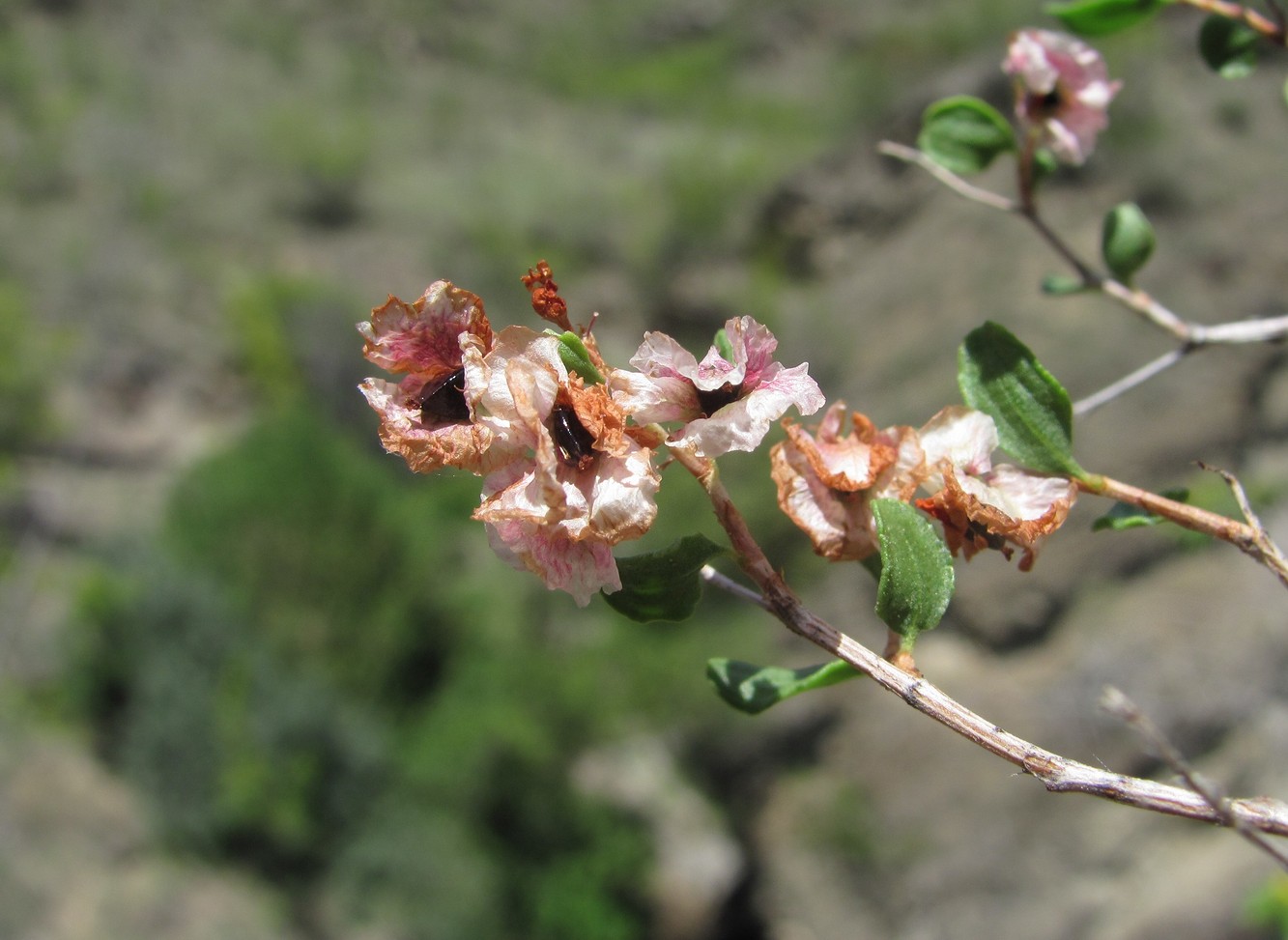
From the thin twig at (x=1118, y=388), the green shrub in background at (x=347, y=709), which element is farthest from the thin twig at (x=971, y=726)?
the green shrub in background at (x=347, y=709)

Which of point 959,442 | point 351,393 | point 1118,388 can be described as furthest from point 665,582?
point 351,393

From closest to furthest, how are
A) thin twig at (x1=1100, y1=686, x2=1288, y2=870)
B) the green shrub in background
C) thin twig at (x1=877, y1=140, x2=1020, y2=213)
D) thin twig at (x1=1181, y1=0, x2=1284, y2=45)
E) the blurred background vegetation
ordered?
A: 1. thin twig at (x1=1100, y1=686, x2=1288, y2=870)
2. thin twig at (x1=1181, y1=0, x2=1284, y2=45)
3. thin twig at (x1=877, y1=140, x2=1020, y2=213)
4. the green shrub in background
5. the blurred background vegetation

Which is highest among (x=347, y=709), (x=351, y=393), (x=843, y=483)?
(x=843, y=483)

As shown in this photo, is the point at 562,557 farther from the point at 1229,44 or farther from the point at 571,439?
the point at 1229,44

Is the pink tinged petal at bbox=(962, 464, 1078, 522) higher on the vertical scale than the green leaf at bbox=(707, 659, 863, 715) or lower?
higher

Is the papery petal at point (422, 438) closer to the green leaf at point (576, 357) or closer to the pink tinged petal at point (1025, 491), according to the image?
the green leaf at point (576, 357)

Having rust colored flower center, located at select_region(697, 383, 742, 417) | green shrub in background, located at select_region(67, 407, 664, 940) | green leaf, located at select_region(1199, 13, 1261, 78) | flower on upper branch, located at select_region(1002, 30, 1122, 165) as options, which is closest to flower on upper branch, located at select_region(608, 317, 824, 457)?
rust colored flower center, located at select_region(697, 383, 742, 417)

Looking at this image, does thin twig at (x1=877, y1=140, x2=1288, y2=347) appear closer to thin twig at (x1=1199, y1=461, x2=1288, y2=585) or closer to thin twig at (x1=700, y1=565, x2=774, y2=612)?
thin twig at (x1=1199, y1=461, x2=1288, y2=585)
